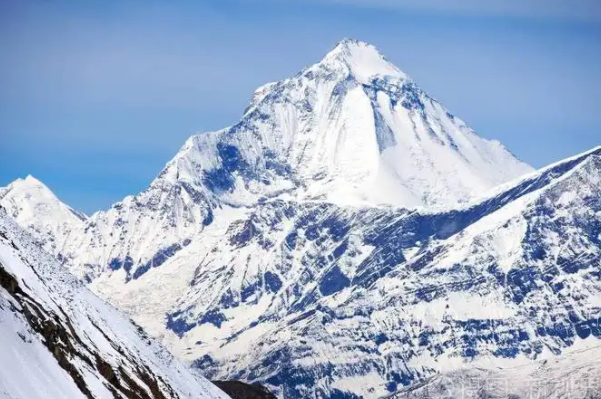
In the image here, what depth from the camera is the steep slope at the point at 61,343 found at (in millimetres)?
94869

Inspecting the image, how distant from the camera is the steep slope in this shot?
9487 centimetres

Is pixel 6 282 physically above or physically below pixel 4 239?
below

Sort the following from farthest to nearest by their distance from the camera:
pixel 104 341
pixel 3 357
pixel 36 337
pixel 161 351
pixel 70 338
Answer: pixel 161 351 < pixel 104 341 < pixel 70 338 < pixel 36 337 < pixel 3 357

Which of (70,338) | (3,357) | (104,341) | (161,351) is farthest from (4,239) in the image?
(161,351)

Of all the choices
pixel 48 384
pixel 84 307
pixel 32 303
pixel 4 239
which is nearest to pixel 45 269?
pixel 84 307

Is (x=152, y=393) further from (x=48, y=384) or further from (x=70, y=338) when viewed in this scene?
(x=48, y=384)

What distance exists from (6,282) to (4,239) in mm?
15622

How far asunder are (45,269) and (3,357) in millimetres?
43226

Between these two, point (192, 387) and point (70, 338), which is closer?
point (70, 338)

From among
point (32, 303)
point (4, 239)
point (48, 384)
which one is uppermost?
point (4, 239)

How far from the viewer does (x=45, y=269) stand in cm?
13312

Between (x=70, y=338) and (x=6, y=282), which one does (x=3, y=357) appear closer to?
(x=6, y=282)

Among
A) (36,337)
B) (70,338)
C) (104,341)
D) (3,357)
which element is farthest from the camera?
(104,341)

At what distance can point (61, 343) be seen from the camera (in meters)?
108
